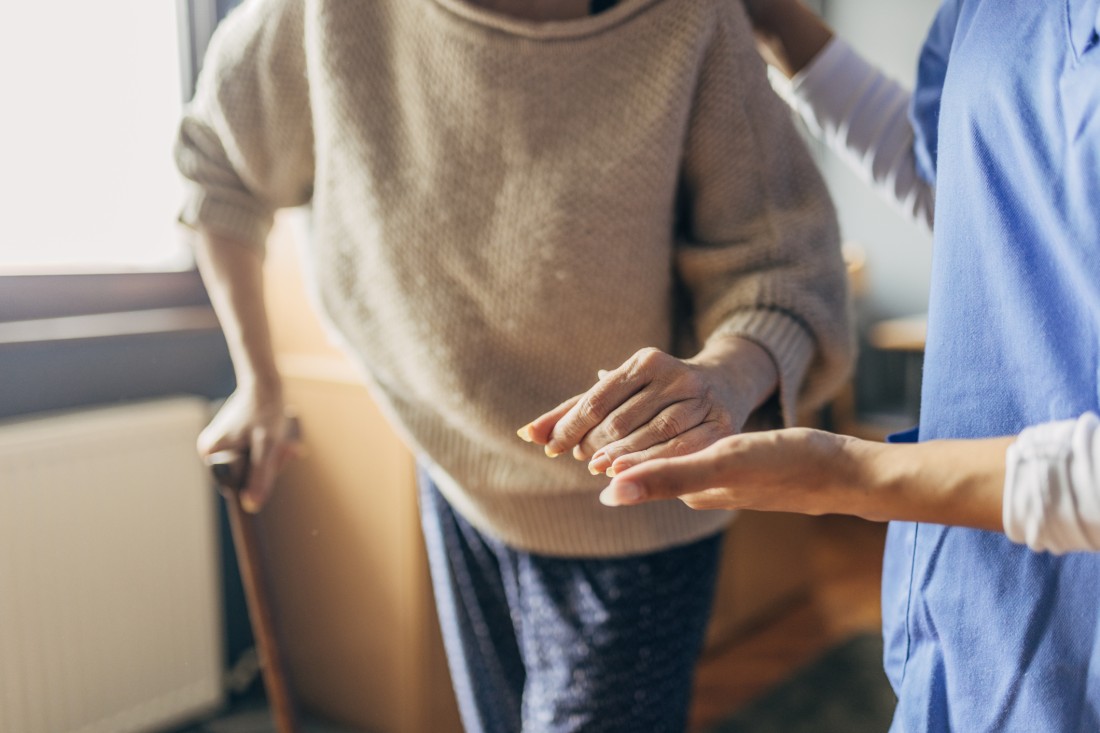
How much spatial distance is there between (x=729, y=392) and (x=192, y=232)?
54 cm

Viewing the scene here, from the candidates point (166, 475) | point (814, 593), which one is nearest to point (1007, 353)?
point (166, 475)

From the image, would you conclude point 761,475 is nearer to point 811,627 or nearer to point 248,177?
point 248,177

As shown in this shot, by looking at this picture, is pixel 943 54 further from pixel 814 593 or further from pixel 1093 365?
pixel 814 593

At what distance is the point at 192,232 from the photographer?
815mm

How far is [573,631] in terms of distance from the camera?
2.28 ft

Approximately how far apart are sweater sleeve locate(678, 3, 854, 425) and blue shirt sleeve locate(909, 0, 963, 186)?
77 millimetres

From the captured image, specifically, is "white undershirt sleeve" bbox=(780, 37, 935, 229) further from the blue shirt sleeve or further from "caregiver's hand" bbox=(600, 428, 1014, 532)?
"caregiver's hand" bbox=(600, 428, 1014, 532)

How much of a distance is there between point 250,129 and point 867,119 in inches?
19.1

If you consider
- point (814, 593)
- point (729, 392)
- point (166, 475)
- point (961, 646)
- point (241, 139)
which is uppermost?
point (241, 139)

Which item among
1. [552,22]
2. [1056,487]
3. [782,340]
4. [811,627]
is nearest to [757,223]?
[782,340]

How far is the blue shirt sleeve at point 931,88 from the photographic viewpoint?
0.56 m

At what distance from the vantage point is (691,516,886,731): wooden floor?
1.73 meters

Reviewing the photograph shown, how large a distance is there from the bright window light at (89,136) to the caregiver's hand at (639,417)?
3.18ft

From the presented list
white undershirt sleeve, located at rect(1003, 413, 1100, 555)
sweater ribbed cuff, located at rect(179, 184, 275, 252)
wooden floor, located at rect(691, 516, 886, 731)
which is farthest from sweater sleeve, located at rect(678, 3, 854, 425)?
wooden floor, located at rect(691, 516, 886, 731)
